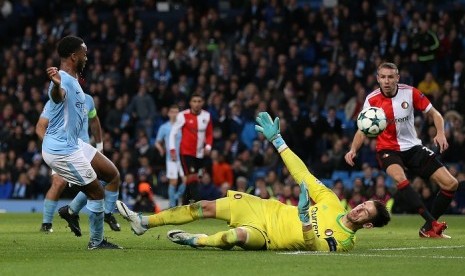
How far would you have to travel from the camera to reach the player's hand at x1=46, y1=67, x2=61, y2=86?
12062 mm

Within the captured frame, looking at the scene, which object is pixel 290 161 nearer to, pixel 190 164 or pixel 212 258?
pixel 212 258

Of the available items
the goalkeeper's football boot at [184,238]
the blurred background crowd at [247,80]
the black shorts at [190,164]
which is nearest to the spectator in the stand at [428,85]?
the blurred background crowd at [247,80]

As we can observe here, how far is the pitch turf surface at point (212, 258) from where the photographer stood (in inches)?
422

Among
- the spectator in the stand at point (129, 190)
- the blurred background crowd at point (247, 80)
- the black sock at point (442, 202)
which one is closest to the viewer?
the black sock at point (442, 202)

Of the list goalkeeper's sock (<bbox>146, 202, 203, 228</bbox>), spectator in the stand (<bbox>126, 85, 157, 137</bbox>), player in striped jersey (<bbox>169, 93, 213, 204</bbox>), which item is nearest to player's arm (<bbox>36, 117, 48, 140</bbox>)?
goalkeeper's sock (<bbox>146, 202, 203, 228</bbox>)

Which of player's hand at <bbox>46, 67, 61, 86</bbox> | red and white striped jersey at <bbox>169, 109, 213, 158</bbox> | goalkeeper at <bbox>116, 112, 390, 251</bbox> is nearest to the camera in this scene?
player's hand at <bbox>46, 67, 61, 86</bbox>

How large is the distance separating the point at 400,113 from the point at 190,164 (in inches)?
329

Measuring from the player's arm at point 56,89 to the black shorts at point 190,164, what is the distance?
36.5 ft

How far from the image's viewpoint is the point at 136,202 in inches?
1026

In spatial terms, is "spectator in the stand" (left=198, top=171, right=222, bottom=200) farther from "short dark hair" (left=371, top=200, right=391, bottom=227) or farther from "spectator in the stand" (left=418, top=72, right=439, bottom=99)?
"short dark hair" (left=371, top=200, right=391, bottom=227)

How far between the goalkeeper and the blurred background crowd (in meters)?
12.0

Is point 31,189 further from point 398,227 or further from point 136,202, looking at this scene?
point 398,227

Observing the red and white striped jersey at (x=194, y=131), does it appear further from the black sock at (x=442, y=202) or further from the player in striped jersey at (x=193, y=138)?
the black sock at (x=442, y=202)

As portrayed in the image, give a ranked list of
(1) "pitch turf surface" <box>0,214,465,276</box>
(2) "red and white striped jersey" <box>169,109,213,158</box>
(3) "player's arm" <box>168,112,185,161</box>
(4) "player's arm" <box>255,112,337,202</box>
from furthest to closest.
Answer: (3) "player's arm" <box>168,112,185,161</box>
(2) "red and white striped jersey" <box>169,109,213,158</box>
(4) "player's arm" <box>255,112,337,202</box>
(1) "pitch turf surface" <box>0,214,465,276</box>
